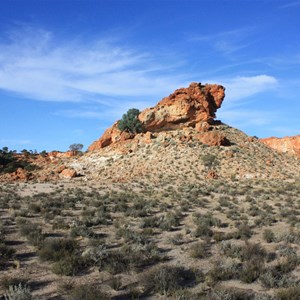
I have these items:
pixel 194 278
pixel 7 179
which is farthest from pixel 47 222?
pixel 7 179

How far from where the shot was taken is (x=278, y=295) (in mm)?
8836

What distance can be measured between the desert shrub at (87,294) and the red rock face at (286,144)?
2475 inches

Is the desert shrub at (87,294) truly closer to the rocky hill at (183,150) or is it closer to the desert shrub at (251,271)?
the desert shrub at (251,271)

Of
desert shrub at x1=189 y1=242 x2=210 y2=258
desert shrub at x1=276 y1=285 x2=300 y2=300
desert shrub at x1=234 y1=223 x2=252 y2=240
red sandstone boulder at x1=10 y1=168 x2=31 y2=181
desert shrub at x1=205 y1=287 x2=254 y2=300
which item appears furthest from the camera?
red sandstone boulder at x1=10 y1=168 x2=31 y2=181

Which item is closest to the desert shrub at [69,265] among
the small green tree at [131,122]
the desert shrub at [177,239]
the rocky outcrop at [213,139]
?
the desert shrub at [177,239]

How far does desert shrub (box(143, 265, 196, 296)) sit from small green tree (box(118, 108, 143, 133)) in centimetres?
5213

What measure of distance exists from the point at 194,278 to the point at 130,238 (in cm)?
438

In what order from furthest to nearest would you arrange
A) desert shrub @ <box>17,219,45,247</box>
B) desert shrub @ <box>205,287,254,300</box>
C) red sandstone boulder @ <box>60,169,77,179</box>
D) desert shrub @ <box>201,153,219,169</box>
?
red sandstone boulder @ <box>60,169,77,179</box> < desert shrub @ <box>201,153,219,169</box> < desert shrub @ <box>17,219,45,247</box> < desert shrub @ <box>205,287,254,300</box>

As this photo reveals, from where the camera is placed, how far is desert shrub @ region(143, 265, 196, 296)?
930cm

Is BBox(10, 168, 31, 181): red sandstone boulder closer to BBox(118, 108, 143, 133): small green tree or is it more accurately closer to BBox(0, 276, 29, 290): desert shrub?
BBox(118, 108, 143, 133): small green tree


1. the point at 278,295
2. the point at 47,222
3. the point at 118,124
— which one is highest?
the point at 118,124

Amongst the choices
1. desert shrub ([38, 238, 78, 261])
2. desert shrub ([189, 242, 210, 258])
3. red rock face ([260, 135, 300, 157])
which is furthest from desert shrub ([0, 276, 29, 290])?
red rock face ([260, 135, 300, 157])

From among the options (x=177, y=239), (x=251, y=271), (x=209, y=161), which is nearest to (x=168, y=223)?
(x=177, y=239)

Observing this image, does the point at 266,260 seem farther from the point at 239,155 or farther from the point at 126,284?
the point at 239,155
